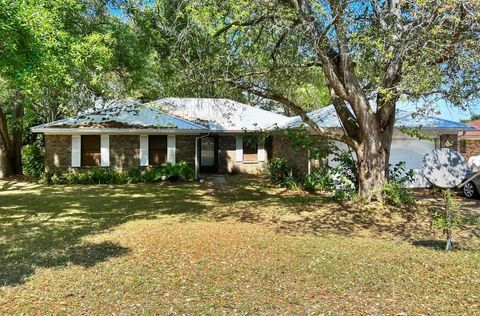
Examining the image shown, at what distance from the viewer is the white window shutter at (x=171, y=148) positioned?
17.7 meters

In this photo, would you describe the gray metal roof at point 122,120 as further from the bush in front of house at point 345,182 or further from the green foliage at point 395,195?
the green foliage at point 395,195

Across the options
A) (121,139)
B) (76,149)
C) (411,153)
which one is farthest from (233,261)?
(76,149)

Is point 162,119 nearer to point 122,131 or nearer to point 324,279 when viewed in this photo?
point 122,131

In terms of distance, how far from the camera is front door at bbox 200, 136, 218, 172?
67.5ft

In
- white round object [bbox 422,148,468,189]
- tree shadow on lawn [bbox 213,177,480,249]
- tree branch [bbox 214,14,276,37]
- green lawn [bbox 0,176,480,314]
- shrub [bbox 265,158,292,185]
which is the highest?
tree branch [bbox 214,14,276,37]

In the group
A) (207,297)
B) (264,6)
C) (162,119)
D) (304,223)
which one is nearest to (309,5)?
(264,6)

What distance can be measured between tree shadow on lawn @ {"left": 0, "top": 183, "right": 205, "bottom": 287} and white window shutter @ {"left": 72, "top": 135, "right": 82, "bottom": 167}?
1842 millimetres

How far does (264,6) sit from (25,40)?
5.11 meters

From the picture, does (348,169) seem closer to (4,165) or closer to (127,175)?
(127,175)

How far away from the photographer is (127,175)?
55.7 feet

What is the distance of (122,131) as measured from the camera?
16.7m

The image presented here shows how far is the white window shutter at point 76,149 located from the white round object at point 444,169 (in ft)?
50.4

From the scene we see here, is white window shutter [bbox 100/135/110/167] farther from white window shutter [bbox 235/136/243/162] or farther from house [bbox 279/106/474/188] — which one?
house [bbox 279/106/474/188]

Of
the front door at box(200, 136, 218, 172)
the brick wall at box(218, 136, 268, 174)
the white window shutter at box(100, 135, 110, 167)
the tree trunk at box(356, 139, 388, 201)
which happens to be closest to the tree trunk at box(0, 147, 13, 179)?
the white window shutter at box(100, 135, 110, 167)
